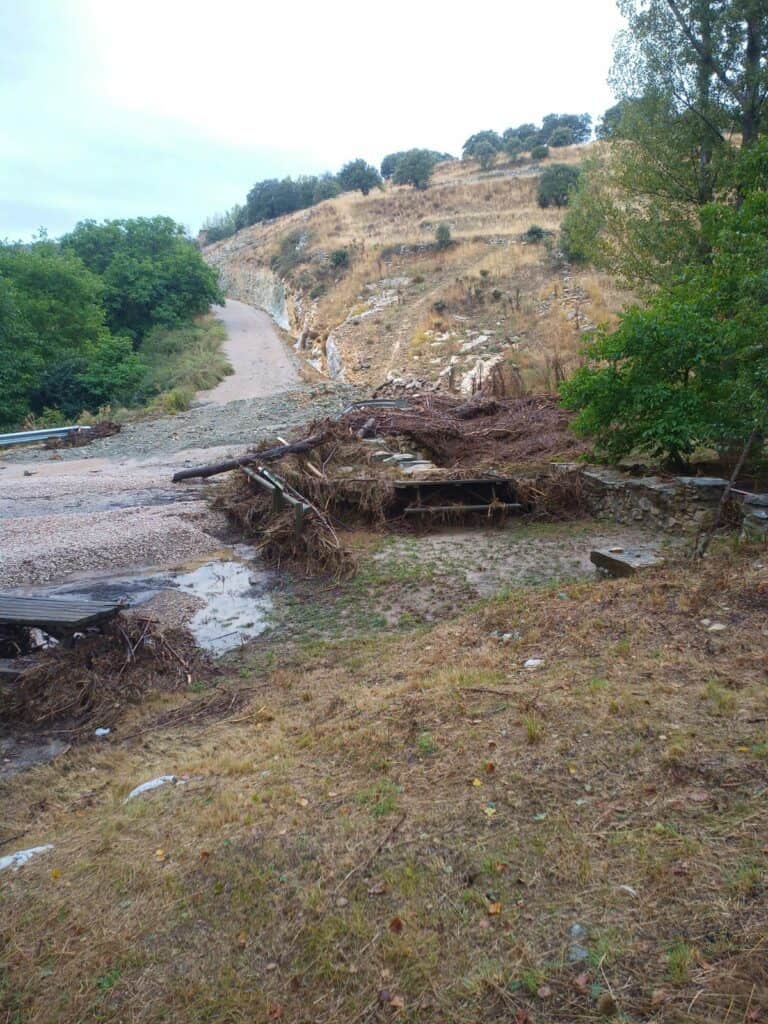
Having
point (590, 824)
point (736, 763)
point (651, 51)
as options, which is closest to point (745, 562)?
point (736, 763)

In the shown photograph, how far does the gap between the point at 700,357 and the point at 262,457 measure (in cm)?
714

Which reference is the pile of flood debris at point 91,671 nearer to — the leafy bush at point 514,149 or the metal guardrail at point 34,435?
the metal guardrail at point 34,435

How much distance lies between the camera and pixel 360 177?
51.6m

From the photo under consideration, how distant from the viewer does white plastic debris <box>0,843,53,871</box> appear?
139 inches

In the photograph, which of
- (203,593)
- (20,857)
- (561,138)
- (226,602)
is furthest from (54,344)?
(561,138)

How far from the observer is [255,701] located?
539cm

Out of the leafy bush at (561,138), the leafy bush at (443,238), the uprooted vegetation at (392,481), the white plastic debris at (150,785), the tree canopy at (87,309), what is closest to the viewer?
the white plastic debris at (150,785)

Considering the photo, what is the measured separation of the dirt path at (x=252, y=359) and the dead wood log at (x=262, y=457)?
36.9 ft

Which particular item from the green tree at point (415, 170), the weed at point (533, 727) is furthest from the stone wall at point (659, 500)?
the green tree at point (415, 170)

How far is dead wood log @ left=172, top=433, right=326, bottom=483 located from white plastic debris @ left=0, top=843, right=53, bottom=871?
8.51 meters

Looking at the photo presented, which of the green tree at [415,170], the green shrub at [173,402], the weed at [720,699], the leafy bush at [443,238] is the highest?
the green tree at [415,170]

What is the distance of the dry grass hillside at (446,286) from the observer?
21438 mm

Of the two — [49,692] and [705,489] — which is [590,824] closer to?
[49,692]

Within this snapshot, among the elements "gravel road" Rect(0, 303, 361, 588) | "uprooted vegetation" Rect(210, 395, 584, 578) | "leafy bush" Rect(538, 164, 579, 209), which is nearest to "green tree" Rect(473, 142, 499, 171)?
"leafy bush" Rect(538, 164, 579, 209)
